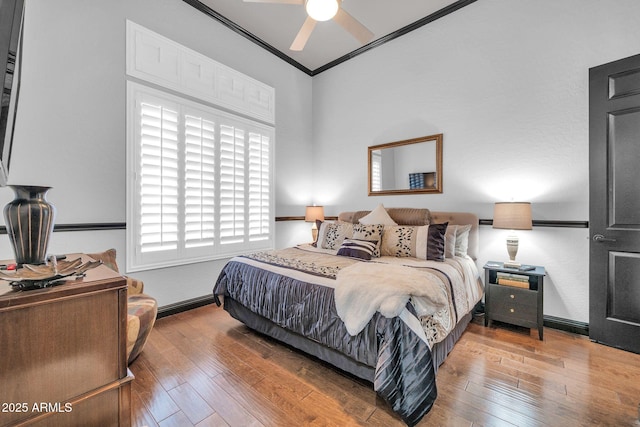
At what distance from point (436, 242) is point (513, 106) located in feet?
5.64

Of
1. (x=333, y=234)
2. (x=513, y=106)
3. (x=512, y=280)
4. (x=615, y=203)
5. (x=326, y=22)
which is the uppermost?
(x=326, y=22)

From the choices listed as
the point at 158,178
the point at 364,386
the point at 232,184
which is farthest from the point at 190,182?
the point at 364,386

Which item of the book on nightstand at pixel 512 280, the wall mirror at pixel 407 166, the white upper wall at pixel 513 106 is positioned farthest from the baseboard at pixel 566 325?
the wall mirror at pixel 407 166

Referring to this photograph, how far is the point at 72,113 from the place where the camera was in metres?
2.41

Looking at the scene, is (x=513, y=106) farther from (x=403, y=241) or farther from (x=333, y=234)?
(x=333, y=234)

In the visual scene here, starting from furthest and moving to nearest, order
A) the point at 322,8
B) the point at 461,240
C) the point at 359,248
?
1. the point at 461,240
2. the point at 359,248
3. the point at 322,8

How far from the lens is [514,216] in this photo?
101 inches

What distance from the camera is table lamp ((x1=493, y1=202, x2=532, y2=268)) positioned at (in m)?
2.54

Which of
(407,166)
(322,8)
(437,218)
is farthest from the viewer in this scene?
(407,166)

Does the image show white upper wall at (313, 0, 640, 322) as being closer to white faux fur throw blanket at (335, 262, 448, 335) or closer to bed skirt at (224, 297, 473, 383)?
bed skirt at (224, 297, 473, 383)

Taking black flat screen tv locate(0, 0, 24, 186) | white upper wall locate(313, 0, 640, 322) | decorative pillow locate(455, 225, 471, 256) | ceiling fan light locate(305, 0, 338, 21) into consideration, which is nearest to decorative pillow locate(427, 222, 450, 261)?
decorative pillow locate(455, 225, 471, 256)

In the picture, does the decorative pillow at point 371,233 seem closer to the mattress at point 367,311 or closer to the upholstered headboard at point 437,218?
the mattress at point 367,311

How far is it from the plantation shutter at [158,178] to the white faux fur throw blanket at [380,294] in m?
2.11

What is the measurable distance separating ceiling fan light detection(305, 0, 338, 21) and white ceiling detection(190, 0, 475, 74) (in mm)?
1242
